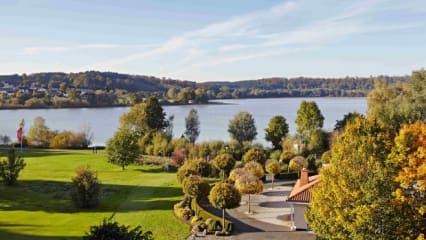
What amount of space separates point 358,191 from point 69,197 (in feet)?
68.5

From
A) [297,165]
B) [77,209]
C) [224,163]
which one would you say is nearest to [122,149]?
[224,163]

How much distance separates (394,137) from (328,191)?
10.6ft

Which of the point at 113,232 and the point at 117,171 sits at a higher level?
the point at 113,232

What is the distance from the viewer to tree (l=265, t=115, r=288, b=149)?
182 feet

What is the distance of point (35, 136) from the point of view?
62.8 meters

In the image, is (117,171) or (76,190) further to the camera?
(117,171)

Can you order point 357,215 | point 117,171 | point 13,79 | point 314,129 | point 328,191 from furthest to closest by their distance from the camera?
point 13,79
point 314,129
point 117,171
point 328,191
point 357,215

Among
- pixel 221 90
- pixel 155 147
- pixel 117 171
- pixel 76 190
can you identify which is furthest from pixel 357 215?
pixel 221 90

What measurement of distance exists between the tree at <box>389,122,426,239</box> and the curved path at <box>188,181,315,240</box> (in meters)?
7.40

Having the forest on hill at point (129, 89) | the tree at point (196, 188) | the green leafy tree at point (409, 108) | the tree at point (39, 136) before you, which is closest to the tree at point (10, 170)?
the tree at point (196, 188)

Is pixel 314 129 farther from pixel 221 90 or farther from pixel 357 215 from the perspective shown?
pixel 221 90

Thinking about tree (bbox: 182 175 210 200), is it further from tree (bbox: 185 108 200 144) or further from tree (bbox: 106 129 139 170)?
tree (bbox: 185 108 200 144)

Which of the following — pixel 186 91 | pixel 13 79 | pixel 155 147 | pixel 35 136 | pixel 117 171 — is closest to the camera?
pixel 117 171

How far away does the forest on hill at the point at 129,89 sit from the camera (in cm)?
11756
